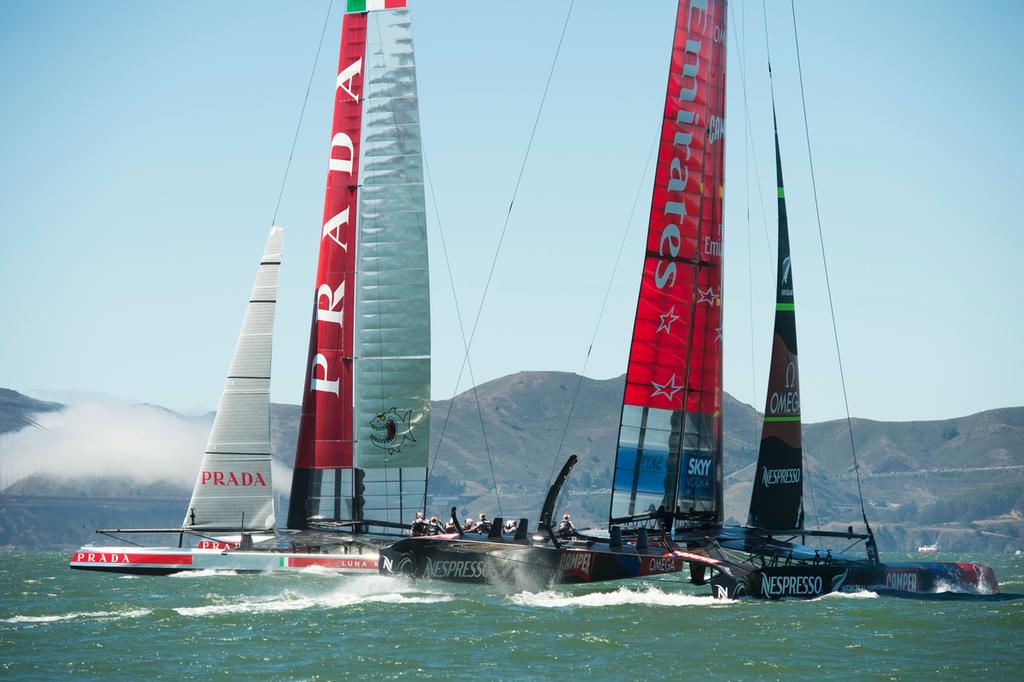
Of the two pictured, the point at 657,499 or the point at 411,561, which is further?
the point at 657,499

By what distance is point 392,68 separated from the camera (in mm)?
35781

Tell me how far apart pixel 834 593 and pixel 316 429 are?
13.1 m

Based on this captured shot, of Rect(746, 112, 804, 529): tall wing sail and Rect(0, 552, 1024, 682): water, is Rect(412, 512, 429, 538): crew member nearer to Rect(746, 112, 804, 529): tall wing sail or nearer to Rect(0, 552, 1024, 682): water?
Rect(0, 552, 1024, 682): water

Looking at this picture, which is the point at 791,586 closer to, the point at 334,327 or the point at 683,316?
the point at 683,316

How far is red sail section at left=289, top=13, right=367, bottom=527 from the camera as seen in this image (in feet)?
115

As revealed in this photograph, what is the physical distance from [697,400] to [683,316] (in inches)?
78.2

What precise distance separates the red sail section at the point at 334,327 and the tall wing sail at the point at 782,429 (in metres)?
10.1

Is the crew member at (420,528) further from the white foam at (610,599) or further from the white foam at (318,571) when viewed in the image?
the white foam at (318,571)

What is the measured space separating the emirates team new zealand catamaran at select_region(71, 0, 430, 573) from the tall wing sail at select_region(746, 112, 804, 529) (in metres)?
8.32

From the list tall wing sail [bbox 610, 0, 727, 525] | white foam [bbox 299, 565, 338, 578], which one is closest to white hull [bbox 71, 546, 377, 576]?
white foam [bbox 299, 565, 338, 578]

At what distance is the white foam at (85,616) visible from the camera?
2730 cm

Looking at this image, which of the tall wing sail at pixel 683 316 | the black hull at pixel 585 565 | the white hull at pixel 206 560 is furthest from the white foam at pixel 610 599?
the white hull at pixel 206 560

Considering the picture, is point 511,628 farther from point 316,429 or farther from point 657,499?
point 316,429

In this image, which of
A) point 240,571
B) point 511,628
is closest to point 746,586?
point 511,628
